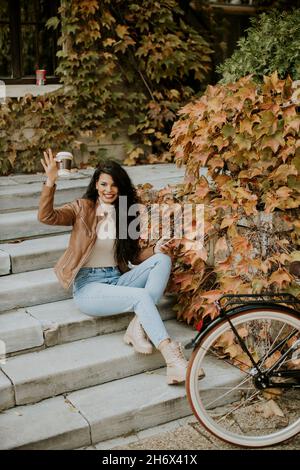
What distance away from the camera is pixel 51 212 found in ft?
11.9

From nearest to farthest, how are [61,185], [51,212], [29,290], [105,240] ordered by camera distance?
1. [51,212]
2. [105,240]
3. [29,290]
4. [61,185]

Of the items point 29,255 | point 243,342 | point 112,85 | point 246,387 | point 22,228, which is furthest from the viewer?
point 112,85

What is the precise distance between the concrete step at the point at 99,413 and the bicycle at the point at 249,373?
100 millimetres

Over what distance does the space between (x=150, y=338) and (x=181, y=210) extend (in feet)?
3.40

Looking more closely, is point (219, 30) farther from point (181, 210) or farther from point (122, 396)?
point (122, 396)

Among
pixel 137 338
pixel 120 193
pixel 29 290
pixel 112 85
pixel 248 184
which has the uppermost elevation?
pixel 112 85

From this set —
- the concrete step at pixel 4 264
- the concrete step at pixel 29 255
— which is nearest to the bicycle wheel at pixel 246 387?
the concrete step at pixel 29 255

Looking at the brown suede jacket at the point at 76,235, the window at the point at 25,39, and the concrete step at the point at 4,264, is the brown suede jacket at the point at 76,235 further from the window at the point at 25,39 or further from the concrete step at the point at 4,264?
the window at the point at 25,39

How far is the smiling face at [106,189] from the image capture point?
3.82 metres

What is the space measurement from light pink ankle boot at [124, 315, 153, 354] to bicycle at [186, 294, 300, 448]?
431 mm

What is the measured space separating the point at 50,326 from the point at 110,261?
62 cm

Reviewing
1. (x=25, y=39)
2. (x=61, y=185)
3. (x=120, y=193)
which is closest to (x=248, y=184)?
(x=120, y=193)

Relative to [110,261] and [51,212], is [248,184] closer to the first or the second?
[110,261]

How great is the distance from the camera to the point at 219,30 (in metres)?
7.86
